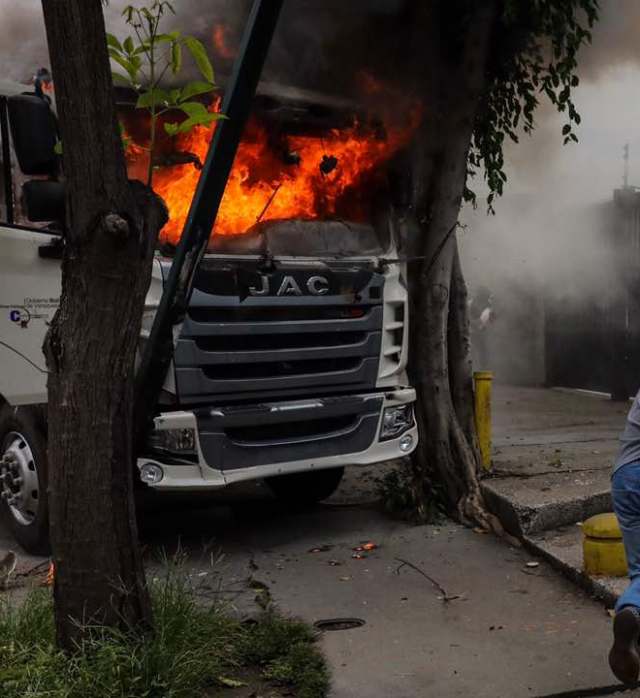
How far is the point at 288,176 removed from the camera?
6.23 metres

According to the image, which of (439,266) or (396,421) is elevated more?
(439,266)

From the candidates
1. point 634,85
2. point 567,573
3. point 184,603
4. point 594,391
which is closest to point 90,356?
point 184,603

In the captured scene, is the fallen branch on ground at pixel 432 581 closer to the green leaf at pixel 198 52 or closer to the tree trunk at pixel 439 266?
the tree trunk at pixel 439 266

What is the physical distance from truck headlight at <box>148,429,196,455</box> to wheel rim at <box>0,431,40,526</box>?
102 centimetres

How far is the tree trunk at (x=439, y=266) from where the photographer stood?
6.37 m

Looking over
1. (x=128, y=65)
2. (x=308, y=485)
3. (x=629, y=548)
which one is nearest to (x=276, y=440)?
(x=308, y=485)

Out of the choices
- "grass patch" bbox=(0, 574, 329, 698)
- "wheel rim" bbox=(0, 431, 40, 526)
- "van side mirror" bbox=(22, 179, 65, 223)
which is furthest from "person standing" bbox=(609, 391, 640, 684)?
"wheel rim" bbox=(0, 431, 40, 526)

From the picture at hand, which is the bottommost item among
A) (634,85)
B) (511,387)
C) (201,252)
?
(511,387)

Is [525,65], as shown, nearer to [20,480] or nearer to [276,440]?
[276,440]

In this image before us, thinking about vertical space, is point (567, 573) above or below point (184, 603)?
below

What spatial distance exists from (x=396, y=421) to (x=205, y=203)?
216 centimetres

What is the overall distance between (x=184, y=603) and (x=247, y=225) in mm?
2744

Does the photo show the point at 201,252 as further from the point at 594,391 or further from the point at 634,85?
the point at 594,391

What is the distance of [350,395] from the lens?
19.4 feet
